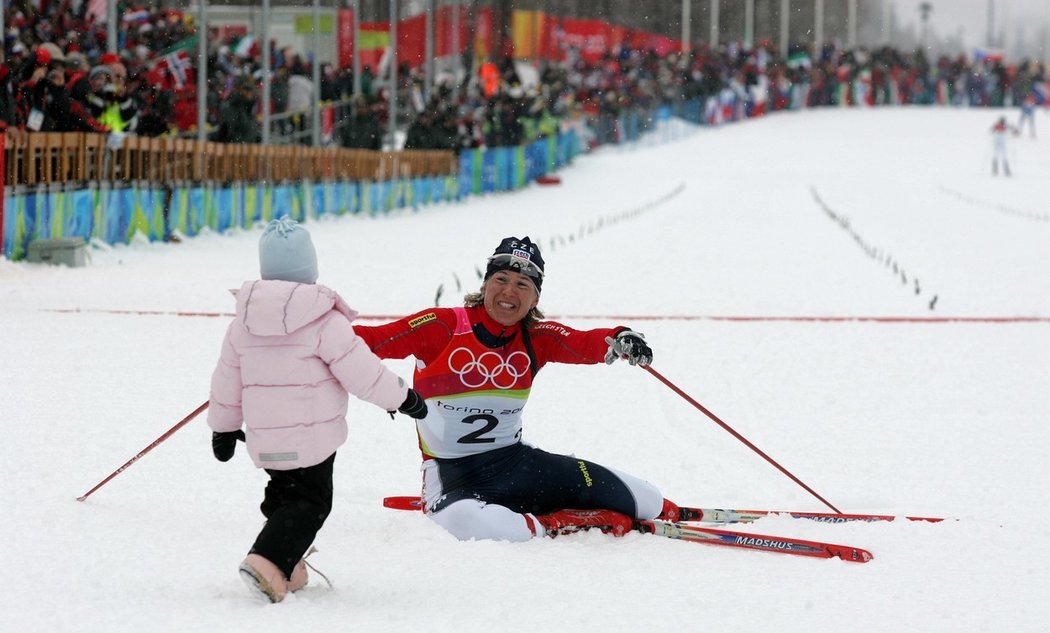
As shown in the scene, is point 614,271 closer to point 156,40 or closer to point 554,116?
point 156,40

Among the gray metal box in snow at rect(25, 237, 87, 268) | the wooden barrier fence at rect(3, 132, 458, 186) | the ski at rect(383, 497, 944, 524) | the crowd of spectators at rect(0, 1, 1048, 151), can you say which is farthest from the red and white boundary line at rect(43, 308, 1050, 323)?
the crowd of spectators at rect(0, 1, 1048, 151)

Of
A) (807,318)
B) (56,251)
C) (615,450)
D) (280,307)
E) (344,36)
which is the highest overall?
(344,36)

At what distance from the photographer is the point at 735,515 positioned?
17.8ft

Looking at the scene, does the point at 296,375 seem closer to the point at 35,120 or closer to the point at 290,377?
the point at 290,377

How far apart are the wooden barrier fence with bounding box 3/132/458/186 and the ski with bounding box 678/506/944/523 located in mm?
9565

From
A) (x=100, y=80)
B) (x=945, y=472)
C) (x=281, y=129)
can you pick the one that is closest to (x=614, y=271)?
(x=100, y=80)

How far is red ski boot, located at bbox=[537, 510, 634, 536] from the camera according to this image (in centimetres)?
516

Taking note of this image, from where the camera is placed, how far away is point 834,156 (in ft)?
153

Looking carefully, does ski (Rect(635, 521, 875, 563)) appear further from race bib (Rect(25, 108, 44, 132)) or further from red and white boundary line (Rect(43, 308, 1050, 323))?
race bib (Rect(25, 108, 44, 132))

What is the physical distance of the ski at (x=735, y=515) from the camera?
5.40m

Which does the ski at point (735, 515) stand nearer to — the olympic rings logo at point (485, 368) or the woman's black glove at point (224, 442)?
the olympic rings logo at point (485, 368)

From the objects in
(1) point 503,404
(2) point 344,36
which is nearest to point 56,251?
(1) point 503,404

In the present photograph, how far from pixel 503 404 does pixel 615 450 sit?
1879mm

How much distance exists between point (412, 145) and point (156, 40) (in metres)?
8.65
